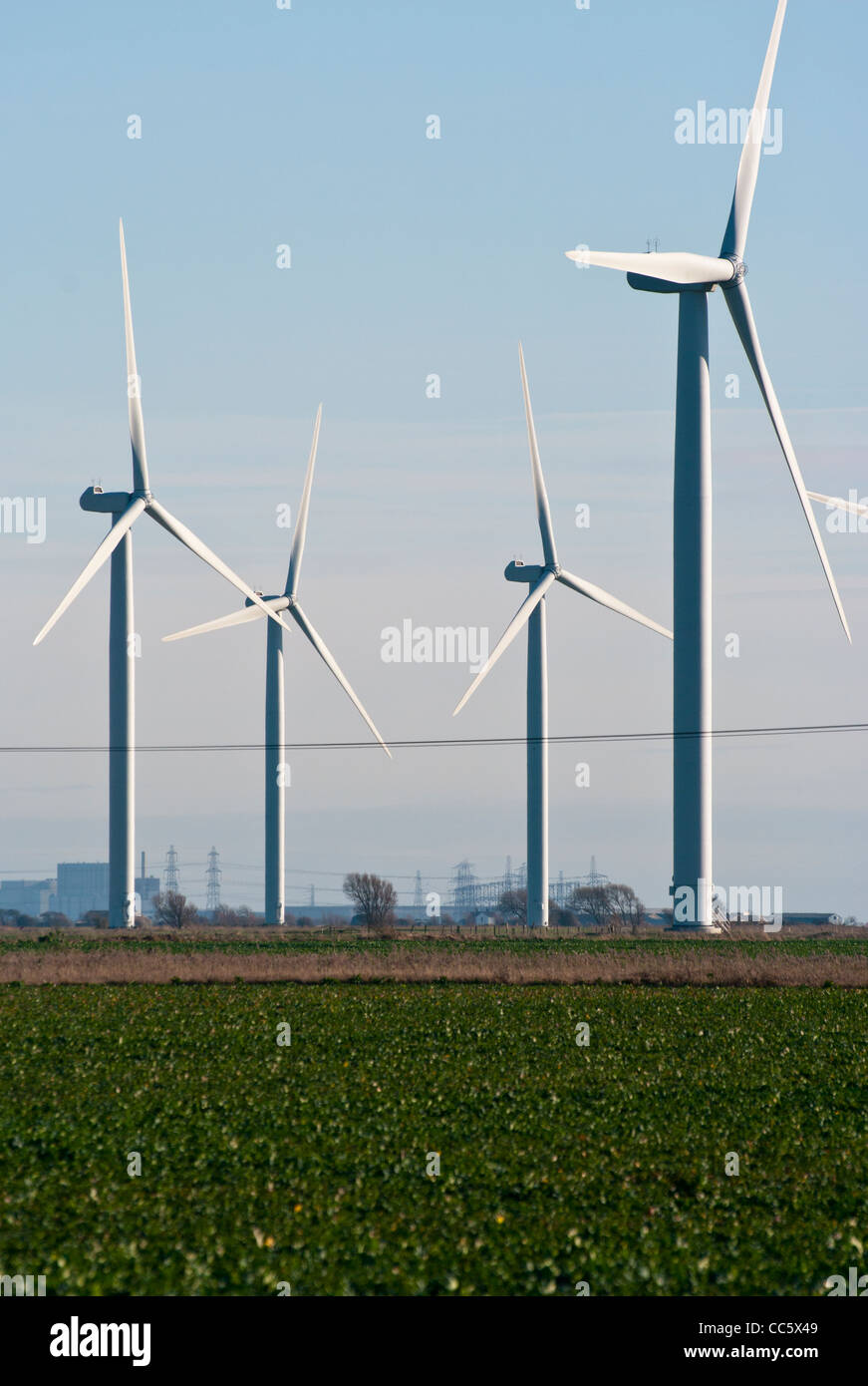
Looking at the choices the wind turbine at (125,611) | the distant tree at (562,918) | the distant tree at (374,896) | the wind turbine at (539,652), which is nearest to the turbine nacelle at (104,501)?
the wind turbine at (125,611)

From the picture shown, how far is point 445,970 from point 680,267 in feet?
135

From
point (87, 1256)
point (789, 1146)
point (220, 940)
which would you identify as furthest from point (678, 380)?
point (87, 1256)

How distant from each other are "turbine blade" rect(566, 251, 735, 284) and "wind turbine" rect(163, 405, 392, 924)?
28.1m

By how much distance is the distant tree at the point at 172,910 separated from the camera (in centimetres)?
14516

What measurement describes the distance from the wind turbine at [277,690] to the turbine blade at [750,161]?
29.6 m

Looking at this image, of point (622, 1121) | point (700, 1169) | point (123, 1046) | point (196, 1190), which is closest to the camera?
point (196, 1190)

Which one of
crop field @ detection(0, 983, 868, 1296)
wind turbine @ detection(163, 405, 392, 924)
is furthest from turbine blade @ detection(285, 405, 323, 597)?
crop field @ detection(0, 983, 868, 1296)

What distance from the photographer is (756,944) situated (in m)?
79.5

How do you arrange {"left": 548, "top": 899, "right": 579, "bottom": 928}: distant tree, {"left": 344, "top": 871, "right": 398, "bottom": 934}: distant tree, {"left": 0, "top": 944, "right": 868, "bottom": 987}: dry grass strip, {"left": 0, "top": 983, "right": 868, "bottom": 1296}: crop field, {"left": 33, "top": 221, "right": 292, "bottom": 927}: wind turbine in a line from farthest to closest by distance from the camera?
{"left": 548, "top": 899, "right": 579, "bottom": 928}: distant tree → {"left": 344, "top": 871, "right": 398, "bottom": 934}: distant tree → {"left": 33, "top": 221, "right": 292, "bottom": 927}: wind turbine → {"left": 0, "top": 944, "right": 868, "bottom": 987}: dry grass strip → {"left": 0, "top": 983, "right": 868, "bottom": 1296}: crop field

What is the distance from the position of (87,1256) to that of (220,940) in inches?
2736

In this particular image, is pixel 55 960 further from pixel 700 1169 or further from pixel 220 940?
pixel 700 1169

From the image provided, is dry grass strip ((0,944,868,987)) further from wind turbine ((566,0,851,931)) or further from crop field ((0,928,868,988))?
wind turbine ((566,0,851,931))

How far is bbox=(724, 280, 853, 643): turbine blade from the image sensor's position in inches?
2621

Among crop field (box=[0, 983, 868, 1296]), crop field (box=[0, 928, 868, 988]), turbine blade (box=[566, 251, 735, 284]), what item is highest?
turbine blade (box=[566, 251, 735, 284])
